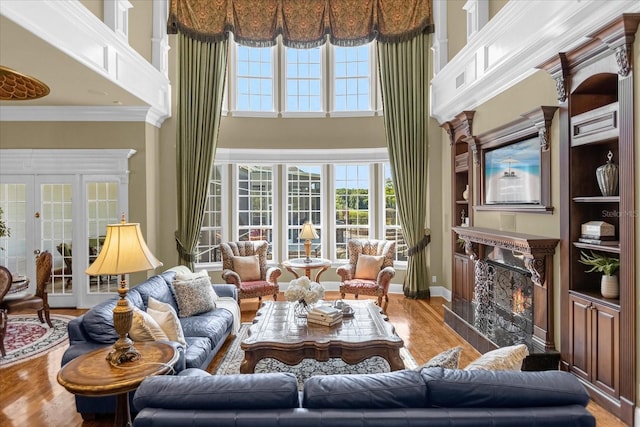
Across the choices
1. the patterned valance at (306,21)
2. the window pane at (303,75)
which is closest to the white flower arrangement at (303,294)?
the window pane at (303,75)

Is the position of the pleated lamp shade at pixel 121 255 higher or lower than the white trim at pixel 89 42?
lower

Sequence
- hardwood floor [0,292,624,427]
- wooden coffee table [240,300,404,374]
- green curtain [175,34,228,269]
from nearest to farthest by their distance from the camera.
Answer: hardwood floor [0,292,624,427] → wooden coffee table [240,300,404,374] → green curtain [175,34,228,269]

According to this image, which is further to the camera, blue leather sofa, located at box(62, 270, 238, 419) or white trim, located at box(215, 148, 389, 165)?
white trim, located at box(215, 148, 389, 165)

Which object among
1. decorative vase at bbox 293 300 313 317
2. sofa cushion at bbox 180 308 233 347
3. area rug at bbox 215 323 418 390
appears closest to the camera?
sofa cushion at bbox 180 308 233 347

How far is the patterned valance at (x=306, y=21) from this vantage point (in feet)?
22.4

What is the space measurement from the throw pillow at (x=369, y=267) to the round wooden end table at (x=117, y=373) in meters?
4.23

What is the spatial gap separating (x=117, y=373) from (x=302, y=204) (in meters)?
5.76

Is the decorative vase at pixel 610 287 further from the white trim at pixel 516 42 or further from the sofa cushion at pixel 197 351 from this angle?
the sofa cushion at pixel 197 351

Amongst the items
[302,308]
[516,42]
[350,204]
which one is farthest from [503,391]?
[350,204]

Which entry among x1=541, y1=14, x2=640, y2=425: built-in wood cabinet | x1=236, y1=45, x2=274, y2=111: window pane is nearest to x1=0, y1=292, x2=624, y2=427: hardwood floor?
x1=541, y1=14, x2=640, y2=425: built-in wood cabinet

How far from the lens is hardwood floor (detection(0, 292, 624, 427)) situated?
3.08 metres

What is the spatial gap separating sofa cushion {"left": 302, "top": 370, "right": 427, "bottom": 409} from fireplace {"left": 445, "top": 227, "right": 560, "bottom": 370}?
8.36 ft

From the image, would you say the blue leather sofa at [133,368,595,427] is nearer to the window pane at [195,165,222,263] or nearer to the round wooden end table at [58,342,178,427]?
the round wooden end table at [58,342,178,427]

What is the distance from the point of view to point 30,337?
16.5ft
